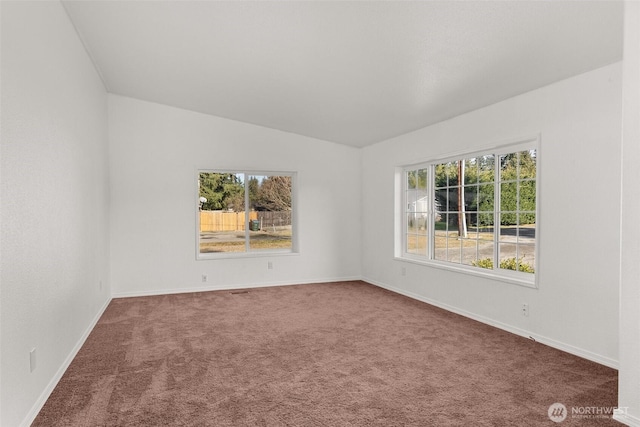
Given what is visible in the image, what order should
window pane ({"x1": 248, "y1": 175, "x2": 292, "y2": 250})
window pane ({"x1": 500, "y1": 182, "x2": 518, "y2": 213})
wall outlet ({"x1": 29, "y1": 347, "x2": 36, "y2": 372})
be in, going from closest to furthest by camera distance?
wall outlet ({"x1": 29, "y1": 347, "x2": 36, "y2": 372}), window pane ({"x1": 500, "y1": 182, "x2": 518, "y2": 213}), window pane ({"x1": 248, "y1": 175, "x2": 292, "y2": 250})

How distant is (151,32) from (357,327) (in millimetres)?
3557

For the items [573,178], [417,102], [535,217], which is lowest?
[535,217]

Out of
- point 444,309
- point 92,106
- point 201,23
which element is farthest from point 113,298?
point 444,309

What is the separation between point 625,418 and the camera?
235cm

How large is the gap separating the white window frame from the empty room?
0.03 meters

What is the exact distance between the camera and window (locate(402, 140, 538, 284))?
4137 millimetres

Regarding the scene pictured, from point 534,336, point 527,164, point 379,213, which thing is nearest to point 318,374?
point 534,336

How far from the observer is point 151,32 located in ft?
12.1

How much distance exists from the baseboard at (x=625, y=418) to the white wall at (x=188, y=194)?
16.5ft

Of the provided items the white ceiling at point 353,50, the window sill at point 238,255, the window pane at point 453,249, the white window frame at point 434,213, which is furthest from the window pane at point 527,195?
the window sill at point 238,255

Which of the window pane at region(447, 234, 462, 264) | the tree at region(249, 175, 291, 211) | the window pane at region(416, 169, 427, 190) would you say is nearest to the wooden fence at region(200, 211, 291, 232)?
the tree at region(249, 175, 291, 211)

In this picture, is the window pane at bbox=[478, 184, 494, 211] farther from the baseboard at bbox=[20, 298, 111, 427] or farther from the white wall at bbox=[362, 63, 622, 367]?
the baseboard at bbox=[20, 298, 111, 427]

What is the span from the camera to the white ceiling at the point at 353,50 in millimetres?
2756

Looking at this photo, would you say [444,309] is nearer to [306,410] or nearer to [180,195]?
[306,410]
